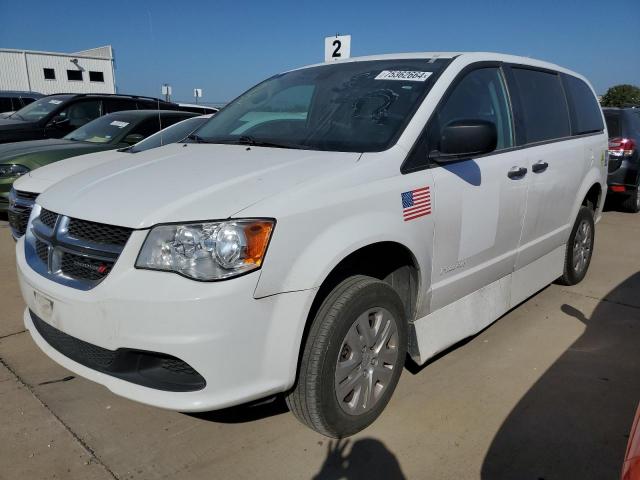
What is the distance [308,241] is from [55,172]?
12.3ft

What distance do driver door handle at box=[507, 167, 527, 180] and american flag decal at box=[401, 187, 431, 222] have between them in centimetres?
83

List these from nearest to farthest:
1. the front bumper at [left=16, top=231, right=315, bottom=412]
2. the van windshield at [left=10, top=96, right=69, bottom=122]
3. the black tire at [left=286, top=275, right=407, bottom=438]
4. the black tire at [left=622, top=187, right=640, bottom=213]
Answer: the front bumper at [left=16, top=231, right=315, bottom=412] → the black tire at [left=286, top=275, right=407, bottom=438] → the black tire at [left=622, top=187, right=640, bottom=213] → the van windshield at [left=10, top=96, right=69, bottom=122]

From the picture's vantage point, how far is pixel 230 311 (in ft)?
6.34

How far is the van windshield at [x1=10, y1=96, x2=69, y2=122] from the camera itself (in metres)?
9.02

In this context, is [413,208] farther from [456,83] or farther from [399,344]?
[456,83]

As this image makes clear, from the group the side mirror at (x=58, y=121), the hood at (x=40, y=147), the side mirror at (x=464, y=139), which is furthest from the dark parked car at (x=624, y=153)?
the side mirror at (x=58, y=121)

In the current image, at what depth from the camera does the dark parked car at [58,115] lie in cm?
849

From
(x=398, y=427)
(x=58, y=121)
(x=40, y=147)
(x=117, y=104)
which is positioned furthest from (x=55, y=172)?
(x=117, y=104)

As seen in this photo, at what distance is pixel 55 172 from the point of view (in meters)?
4.91

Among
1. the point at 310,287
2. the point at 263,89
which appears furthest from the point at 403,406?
the point at 263,89

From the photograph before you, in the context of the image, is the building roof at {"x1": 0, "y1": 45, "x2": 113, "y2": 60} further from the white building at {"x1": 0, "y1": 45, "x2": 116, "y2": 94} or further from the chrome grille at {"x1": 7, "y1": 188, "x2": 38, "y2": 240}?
the chrome grille at {"x1": 7, "y1": 188, "x2": 38, "y2": 240}

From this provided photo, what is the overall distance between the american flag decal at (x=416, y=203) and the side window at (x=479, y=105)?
0.91 feet

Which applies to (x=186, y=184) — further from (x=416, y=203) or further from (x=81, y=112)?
(x=81, y=112)

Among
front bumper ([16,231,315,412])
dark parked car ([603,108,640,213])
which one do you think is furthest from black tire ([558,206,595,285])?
dark parked car ([603,108,640,213])
